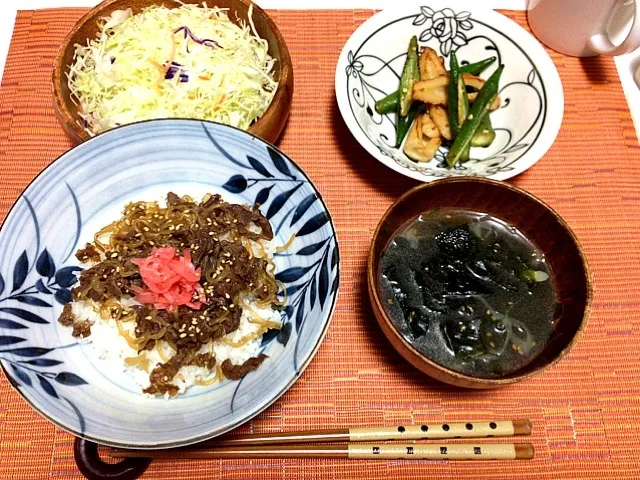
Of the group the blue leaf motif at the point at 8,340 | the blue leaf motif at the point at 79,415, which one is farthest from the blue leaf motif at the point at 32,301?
the blue leaf motif at the point at 79,415

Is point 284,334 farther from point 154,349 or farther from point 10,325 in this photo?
point 10,325

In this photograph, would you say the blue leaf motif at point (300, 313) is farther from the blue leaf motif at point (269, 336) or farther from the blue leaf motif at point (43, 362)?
the blue leaf motif at point (43, 362)

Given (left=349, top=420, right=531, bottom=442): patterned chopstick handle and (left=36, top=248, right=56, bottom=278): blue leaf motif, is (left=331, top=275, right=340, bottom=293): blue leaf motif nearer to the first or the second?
(left=349, top=420, right=531, bottom=442): patterned chopstick handle

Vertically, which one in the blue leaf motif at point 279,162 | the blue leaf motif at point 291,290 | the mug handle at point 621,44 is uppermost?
the mug handle at point 621,44

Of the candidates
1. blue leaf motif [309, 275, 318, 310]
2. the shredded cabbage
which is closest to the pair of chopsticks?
blue leaf motif [309, 275, 318, 310]

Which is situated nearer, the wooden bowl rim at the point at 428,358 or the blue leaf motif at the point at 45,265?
the wooden bowl rim at the point at 428,358

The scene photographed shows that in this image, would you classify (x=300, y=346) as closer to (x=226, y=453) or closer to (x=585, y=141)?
(x=226, y=453)

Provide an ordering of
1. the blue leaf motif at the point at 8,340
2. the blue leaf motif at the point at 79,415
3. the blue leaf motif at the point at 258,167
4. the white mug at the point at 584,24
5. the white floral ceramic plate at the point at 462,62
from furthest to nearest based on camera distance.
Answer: the white mug at the point at 584,24 < the white floral ceramic plate at the point at 462,62 < the blue leaf motif at the point at 258,167 < the blue leaf motif at the point at 8,340 < the blue leaf motif at the point at 79,415
